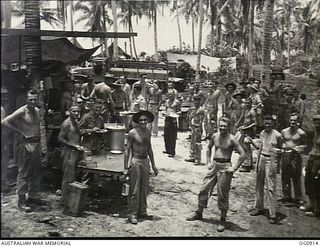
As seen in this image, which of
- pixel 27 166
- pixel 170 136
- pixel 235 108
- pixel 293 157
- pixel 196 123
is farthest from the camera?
pixel 170 136

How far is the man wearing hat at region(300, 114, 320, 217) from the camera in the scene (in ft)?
22.5

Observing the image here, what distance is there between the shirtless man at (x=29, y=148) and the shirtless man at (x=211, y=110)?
4.46 metres

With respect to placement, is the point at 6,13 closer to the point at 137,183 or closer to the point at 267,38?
the point at 137,183

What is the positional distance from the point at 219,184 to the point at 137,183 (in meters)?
1.23

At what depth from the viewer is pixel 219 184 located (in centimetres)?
647

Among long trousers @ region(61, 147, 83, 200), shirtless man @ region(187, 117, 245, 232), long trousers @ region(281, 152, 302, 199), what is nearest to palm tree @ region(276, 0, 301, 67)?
long trousers @ region(281, 152, 302, 199)

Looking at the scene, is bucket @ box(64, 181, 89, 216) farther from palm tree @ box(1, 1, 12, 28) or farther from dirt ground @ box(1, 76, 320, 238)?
palm tree @ box(1, 1, 12, 28)

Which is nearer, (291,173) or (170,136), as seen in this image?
(291,173)

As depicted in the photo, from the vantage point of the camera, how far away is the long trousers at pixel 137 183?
6.45m

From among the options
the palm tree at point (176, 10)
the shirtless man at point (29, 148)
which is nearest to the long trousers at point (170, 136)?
the palm tree at point (176, 10)

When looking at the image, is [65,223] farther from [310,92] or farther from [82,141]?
[310,92]

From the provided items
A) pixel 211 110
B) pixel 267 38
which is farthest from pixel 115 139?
pixel 267 38

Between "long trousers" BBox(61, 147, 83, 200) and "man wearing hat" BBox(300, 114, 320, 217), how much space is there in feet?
12.3

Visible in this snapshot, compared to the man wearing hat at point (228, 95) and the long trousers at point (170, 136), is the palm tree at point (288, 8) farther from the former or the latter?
the long trousers at point (170, 136)
